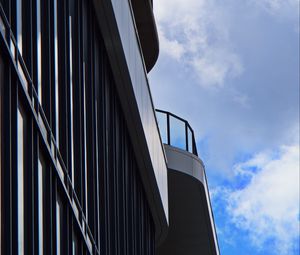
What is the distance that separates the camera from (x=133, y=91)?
3162 centimetres

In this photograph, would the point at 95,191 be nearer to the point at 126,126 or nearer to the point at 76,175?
the point at 76,175

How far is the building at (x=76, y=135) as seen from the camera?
61.9 feet

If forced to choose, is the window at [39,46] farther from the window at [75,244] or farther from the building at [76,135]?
the window at [75,244]

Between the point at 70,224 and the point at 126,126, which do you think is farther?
→ the point at 126,126

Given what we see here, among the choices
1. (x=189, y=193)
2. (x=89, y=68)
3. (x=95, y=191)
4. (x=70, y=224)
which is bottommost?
(x=70, y=224)

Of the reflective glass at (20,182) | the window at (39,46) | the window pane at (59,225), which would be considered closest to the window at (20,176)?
the reflective glass at (20,182)

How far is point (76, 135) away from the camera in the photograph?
989 inches

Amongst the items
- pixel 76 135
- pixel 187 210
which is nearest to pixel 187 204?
pixel 187 210

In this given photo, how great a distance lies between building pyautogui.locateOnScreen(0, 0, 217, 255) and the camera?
61.9ft

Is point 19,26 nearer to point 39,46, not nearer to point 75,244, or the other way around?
point 39,46

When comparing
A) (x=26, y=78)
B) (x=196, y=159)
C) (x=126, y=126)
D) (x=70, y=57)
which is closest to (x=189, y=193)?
(x=196, y=159)

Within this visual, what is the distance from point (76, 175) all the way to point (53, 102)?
2969 mm

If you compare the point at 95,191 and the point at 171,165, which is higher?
the point at 171,165

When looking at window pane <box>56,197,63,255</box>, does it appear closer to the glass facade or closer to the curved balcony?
the glass facade
